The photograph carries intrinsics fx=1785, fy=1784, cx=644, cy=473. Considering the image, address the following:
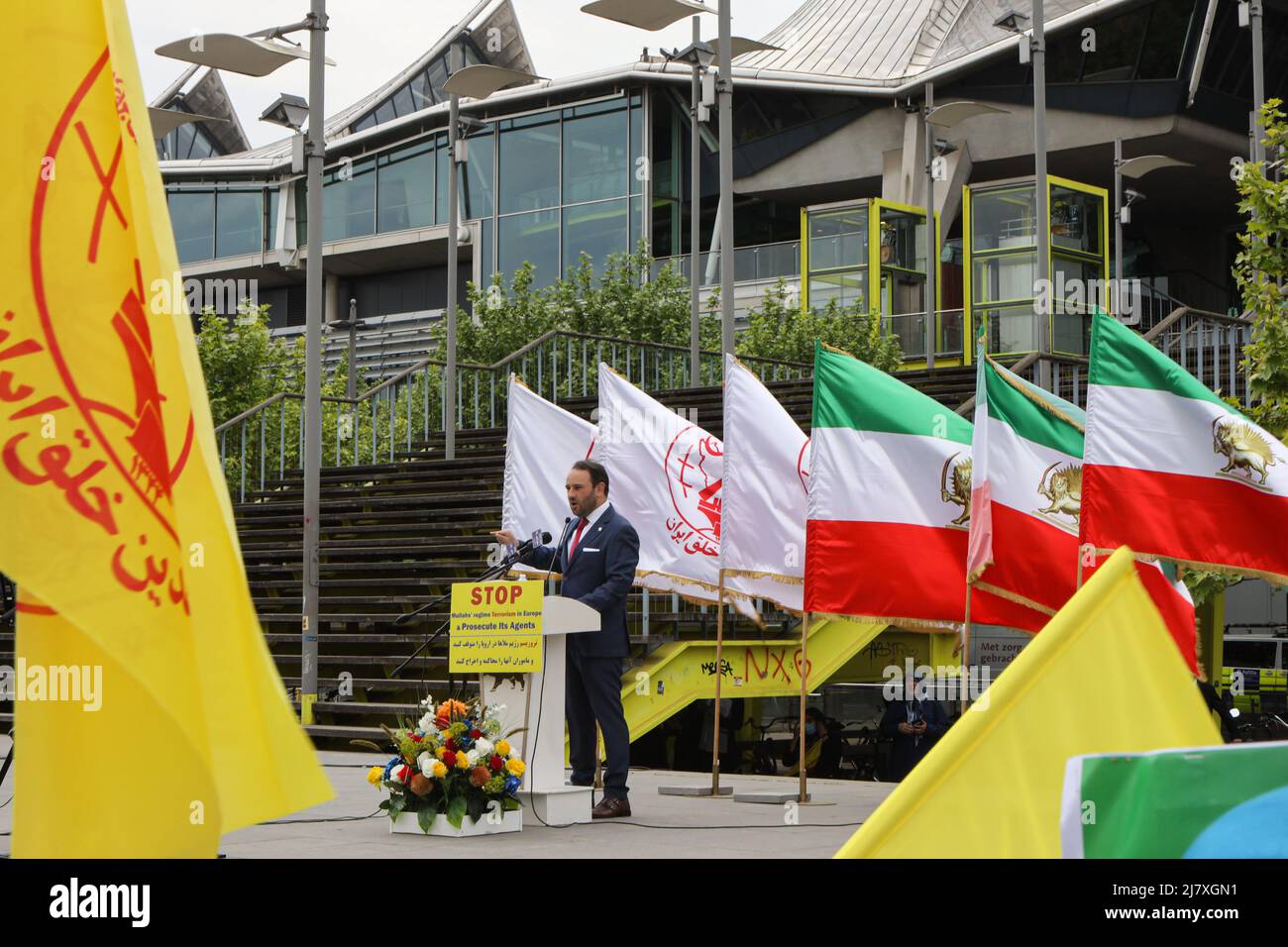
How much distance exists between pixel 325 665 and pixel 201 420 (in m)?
15.2

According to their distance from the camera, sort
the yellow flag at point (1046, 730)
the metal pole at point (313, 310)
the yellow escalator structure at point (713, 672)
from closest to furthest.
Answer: the yellow flag at point (1046, 730) → the yellow escalator structure at point (713, 672) → the metal pole at point (313, 310)

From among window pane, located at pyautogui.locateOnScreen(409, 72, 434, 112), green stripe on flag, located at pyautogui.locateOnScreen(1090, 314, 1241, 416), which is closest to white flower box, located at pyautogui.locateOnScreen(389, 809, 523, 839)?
green stripe on flag, located at pyautogui.locateOnScreen(1090, 314, 1241, 416)

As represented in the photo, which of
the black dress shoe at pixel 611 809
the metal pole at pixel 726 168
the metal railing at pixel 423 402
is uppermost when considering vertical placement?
the metal pole at pixel 726 168

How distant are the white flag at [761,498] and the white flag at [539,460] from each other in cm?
249

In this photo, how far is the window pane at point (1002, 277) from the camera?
127 feet

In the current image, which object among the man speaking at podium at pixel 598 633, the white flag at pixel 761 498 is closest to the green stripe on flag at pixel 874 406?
the white flag at pixel 761 498

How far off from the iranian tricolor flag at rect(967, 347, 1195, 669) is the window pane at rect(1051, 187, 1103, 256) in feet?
95.4

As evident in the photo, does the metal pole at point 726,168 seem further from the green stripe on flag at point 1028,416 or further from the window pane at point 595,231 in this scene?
the window pane at point 595,231

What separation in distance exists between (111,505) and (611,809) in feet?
24.9

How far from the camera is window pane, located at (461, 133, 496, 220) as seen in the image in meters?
54.3

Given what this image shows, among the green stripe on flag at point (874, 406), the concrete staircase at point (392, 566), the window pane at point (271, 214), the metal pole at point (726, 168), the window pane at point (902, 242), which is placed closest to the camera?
the green stripe on flag at point (874, 406)

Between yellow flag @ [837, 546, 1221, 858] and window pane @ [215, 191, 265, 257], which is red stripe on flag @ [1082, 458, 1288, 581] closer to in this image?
yellow flag @ [837, 546, 1221, 858]

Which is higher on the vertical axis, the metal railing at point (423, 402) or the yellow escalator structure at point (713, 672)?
the metal railing at point (423, 402)

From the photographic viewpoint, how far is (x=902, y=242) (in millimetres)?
41844
